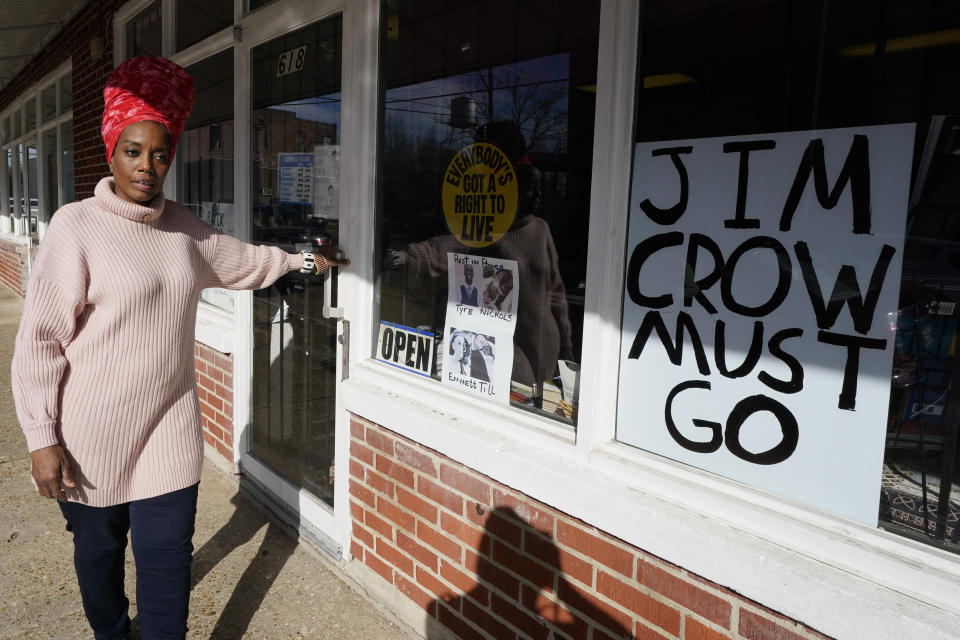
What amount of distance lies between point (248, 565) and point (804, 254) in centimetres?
277

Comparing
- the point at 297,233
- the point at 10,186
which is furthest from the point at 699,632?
the point at 10,186

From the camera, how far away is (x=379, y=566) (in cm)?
297

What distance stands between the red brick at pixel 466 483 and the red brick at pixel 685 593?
641 mm

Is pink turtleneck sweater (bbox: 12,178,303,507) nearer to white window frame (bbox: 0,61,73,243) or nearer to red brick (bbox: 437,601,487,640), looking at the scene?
red brick (bbox: 437,601,487,640)

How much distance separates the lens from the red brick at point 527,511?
2.18m

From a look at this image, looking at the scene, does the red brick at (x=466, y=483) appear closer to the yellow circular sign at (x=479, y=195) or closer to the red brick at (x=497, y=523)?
the red brick at (x=497, y=523)

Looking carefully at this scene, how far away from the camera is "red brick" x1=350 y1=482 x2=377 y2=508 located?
2977mm

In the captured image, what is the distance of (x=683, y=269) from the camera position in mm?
1900

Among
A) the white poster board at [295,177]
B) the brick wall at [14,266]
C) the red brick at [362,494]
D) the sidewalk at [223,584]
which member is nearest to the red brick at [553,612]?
the sidewalk at [223,584]

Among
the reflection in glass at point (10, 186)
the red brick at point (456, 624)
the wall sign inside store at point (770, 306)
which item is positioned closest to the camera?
the wall sign inside store at point (770, 306)

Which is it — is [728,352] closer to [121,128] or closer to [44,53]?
[121,128]

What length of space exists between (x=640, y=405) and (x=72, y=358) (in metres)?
1.72

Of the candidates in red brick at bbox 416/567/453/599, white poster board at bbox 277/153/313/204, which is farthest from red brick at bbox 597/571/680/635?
white poster board at bbox 277/153/313/204

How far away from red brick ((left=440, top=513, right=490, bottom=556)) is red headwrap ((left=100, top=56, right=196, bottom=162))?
159 cm
